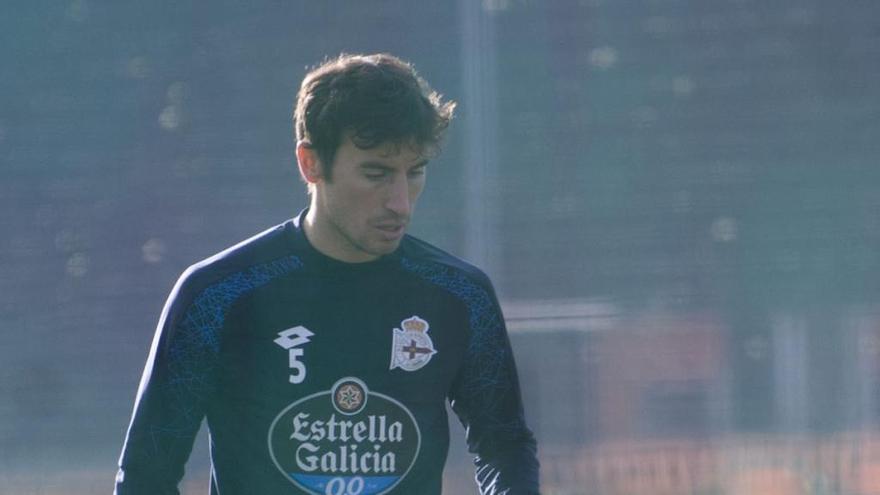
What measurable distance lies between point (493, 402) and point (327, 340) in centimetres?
31

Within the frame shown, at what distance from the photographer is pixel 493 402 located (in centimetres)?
228

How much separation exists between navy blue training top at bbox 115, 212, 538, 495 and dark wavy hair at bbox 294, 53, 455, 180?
0.53 feet

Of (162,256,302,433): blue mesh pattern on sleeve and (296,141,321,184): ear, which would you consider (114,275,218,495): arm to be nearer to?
(162,256,302,433): blue mesh pattern on sleeve

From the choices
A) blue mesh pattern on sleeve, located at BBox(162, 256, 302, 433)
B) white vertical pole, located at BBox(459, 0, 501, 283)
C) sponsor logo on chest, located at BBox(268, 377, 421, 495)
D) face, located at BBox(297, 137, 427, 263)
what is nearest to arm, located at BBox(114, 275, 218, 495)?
blue mesh pattern on sleeve, located at BBox(162, 256, 302, 433)

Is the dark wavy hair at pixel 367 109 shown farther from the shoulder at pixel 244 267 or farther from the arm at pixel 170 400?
the arm at pixel 170 400

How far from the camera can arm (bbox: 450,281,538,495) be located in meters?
2.26

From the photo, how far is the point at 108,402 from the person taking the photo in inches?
155

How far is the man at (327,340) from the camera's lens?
2.09 meters

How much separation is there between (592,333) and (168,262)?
3.85ft

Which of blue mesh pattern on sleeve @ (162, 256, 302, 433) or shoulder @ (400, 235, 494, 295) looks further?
shoulder @ (400, 235, 494, 295)

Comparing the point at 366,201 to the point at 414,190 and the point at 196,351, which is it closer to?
the point at 414,190

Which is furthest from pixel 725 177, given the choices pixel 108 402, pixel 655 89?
pixel 108 402

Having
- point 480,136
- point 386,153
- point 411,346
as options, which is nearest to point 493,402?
point 411,346

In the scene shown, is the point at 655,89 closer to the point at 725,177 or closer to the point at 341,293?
the point at 725,177
